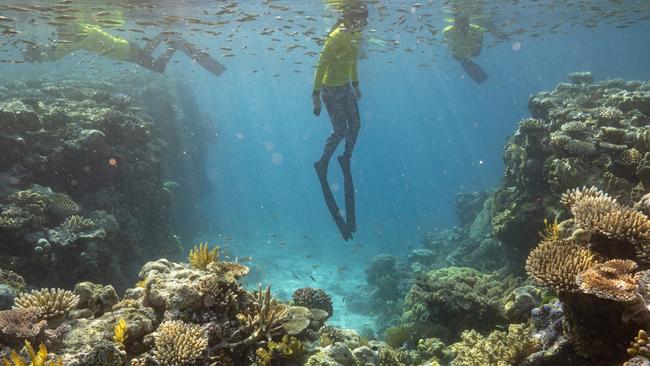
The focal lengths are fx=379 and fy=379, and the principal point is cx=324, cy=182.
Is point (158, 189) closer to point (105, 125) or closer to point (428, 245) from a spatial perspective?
point (105, 125)

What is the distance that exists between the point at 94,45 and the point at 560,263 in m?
21.3

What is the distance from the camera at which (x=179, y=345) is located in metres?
4.04

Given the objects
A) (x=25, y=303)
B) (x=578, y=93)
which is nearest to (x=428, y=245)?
(x=578, y=93)

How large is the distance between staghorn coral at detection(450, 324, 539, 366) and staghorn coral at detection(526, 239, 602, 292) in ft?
3.01

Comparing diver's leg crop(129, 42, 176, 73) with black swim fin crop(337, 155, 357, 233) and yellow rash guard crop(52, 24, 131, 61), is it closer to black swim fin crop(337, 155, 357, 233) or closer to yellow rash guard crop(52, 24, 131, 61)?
yellow rash guard crop(52, 24, 131, 61)

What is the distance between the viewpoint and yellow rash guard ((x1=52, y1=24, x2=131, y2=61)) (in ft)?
58.2

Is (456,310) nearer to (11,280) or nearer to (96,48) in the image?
(11,280)

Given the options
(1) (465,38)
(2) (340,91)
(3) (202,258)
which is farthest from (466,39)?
(3) (202,258)

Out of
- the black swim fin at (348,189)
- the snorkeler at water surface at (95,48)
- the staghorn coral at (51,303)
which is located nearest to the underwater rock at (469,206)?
the black swim fin at (348,189)

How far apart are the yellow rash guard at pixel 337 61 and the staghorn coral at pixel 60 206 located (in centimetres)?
792

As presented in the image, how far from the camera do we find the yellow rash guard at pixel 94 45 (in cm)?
1773

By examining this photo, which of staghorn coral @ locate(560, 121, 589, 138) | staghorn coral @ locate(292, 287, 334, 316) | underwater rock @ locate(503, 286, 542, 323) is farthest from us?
staghorn coral @ locate(560, 121, 589, 138)

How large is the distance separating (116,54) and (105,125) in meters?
7.13

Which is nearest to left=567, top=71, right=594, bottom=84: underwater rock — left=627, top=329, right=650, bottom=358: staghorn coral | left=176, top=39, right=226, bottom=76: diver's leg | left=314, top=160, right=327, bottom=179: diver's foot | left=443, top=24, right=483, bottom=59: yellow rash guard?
left=443, top=24, right=483, bottom=59: yellow rash guard
